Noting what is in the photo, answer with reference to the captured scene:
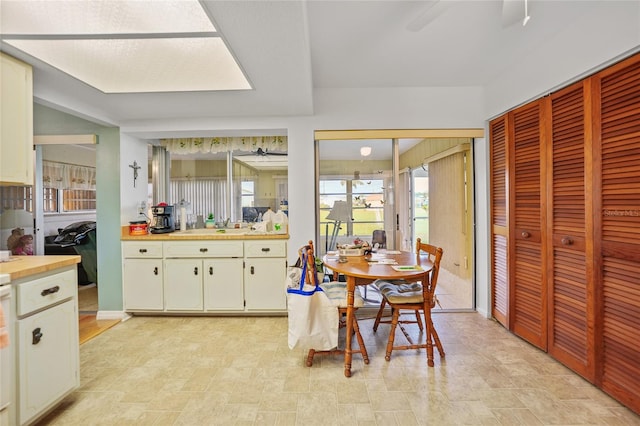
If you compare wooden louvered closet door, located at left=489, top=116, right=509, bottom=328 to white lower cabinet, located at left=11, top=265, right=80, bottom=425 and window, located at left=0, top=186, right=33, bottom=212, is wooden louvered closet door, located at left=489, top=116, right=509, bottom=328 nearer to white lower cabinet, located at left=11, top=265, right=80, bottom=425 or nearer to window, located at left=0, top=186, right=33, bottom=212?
white lower cabinet, located at left=11, top=265, right=80, bottom=425

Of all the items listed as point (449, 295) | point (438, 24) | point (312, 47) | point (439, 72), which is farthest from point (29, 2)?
point (449, 295)

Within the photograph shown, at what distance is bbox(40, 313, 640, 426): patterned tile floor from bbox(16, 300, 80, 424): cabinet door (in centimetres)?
21

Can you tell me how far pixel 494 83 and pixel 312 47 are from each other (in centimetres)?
199

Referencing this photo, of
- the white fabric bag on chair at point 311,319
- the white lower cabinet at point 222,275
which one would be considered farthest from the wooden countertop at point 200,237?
the white fabric bag on chair at point 311,319

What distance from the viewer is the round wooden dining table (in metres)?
2.05

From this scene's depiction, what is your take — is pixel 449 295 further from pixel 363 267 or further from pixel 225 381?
pixel 225 381

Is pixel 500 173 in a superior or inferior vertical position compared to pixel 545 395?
superior

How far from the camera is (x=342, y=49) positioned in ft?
7.99

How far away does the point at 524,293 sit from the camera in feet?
8.60

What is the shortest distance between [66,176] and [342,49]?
533 cm

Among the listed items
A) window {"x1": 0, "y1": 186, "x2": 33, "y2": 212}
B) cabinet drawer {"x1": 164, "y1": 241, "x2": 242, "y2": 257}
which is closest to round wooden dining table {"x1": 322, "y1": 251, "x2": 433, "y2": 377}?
cabinet drawer {"x1": 164, "y1": 241, "x2": 242, "y2": 257}

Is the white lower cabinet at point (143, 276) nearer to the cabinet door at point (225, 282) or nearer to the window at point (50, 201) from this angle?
the cabinet door at point (225, 282)

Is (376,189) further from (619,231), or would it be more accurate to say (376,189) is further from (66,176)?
(66,176)

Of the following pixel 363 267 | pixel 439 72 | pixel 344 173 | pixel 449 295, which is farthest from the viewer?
pixel 449 295
